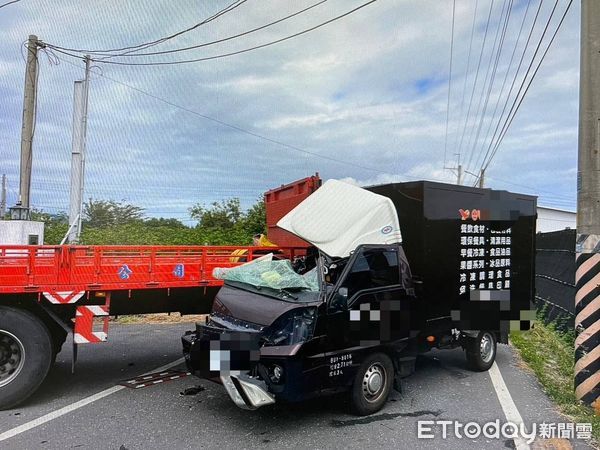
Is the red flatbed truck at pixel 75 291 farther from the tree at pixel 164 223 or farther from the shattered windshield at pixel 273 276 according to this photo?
the tree at pixel 164 223

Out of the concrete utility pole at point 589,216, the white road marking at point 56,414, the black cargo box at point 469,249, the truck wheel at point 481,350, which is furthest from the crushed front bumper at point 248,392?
the concrete utility pole at point 589,216

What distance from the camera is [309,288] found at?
4.87m

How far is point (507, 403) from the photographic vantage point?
539cm

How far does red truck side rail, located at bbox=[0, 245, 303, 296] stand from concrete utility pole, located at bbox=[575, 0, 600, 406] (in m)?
4.15

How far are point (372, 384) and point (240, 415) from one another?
1393 millimetres

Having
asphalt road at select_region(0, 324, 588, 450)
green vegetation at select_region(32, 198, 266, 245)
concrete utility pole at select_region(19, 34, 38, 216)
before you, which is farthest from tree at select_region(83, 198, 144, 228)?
asphalt road at select_region(0, 324, 588, 450)

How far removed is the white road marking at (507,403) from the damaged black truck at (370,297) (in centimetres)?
25

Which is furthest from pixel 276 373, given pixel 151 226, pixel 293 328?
pixel 151 226

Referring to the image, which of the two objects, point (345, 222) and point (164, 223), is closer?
point (345, 222)

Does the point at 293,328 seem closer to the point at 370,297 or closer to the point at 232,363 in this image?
the point at 232,363

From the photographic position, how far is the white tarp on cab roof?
527cm

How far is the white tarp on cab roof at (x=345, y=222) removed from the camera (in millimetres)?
5270

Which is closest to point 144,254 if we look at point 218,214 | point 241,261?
point 241,261

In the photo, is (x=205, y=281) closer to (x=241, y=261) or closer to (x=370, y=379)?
(x=241, y=261)
